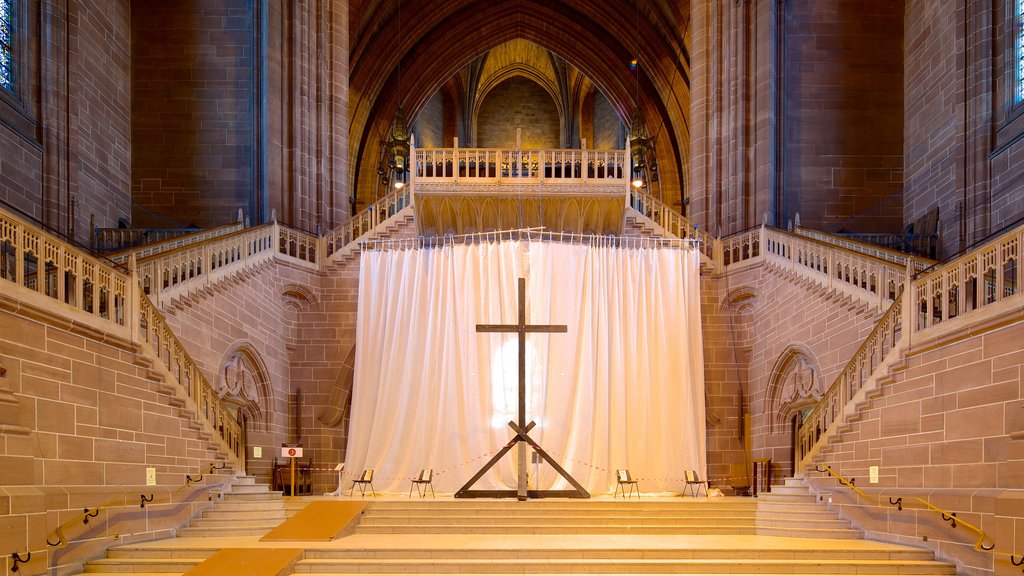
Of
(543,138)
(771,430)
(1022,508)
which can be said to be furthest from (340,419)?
(543,138)

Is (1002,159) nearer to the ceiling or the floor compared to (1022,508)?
nearer to the ceiling

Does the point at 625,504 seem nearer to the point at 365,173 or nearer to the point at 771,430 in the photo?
the point at 771,430

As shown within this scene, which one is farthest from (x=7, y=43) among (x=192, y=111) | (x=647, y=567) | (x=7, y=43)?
(x=647, y=567)

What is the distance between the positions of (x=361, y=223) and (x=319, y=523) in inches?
333

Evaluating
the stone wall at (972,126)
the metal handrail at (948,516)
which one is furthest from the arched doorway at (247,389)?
the stone wall at (972,126)

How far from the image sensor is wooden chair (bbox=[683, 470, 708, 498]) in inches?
534

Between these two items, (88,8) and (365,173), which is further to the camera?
(365,173)

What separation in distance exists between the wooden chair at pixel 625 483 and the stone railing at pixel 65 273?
7.27 m

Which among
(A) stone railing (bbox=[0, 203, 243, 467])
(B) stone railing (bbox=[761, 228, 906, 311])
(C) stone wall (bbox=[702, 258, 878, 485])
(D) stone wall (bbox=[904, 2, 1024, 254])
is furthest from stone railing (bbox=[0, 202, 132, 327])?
(D) stone wall (bbox=[904, 2, 1024, 254])

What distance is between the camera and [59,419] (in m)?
8.23

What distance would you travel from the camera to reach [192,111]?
19078 millimetres

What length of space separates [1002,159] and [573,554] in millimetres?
9971

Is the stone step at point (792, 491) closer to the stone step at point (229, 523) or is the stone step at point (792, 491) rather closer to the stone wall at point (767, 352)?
the stone wall at point (767, 352)

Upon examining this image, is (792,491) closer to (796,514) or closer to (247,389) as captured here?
(796,514)
